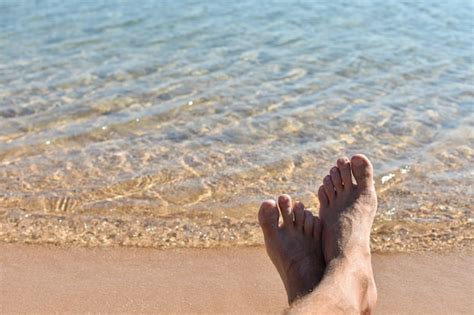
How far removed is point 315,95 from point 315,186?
175 centimetres

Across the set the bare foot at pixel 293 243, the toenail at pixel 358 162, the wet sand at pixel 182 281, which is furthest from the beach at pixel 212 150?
the toenail at pixel 358 162

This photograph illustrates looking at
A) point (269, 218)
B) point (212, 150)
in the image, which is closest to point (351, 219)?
point (269, 218)

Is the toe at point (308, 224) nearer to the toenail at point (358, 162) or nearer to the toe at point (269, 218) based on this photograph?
the toe at point (269, 218)

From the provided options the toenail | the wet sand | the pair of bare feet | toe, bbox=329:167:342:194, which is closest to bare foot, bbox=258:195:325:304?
Result: the pair of bare feet

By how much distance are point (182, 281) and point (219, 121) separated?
221 centimetres

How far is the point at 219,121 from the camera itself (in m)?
5.33

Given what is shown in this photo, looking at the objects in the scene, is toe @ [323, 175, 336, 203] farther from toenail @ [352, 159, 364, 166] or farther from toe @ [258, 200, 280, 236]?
toe @ [258, 200, 280, 236]

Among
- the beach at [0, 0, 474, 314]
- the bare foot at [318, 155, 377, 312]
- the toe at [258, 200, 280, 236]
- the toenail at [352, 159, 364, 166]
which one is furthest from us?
the toenail at [352, 159, 364, 166]

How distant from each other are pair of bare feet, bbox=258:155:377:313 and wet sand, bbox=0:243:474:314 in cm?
17

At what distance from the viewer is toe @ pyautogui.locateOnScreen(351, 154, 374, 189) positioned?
367 cm

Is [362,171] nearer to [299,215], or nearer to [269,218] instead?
[299,215]

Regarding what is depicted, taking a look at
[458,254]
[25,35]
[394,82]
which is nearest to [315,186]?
[458,254]

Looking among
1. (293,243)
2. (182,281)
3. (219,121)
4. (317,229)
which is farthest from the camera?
(219,121)

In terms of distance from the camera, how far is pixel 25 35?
786cm
